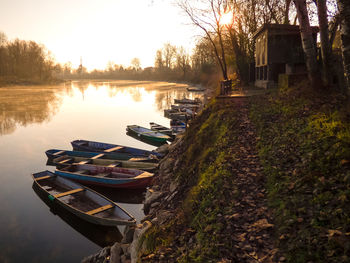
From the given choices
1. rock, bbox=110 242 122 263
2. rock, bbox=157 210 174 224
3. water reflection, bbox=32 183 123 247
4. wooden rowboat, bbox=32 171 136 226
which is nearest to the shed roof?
wooden rowboat, bbox=32 171 136 226

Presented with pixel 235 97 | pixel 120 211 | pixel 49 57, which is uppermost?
pixel 49 57

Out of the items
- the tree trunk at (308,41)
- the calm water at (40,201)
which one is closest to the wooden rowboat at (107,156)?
Result: the calm water at (40,201)

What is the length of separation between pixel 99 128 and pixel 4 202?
2024 centimetres

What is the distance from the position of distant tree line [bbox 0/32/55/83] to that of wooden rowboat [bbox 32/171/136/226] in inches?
4347

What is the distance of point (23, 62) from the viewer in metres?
116

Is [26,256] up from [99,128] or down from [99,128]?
down

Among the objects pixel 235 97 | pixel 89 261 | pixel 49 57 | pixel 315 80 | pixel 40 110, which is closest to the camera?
pixel 89 261

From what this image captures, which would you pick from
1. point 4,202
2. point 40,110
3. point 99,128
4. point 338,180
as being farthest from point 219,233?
point 40,110

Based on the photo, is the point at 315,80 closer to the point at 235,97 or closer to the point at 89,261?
the point at 235,97

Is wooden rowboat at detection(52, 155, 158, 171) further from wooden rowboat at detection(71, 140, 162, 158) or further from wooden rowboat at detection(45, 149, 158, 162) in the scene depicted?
wooden rowboat at detection(71, 140, 162, 158)

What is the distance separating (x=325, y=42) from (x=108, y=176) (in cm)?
1370

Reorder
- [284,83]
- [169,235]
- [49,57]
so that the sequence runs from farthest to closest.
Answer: [49,57] → [284,83] → [169,235]

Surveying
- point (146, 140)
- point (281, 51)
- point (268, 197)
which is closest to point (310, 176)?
point (268, 197)

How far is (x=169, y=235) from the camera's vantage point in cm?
671
